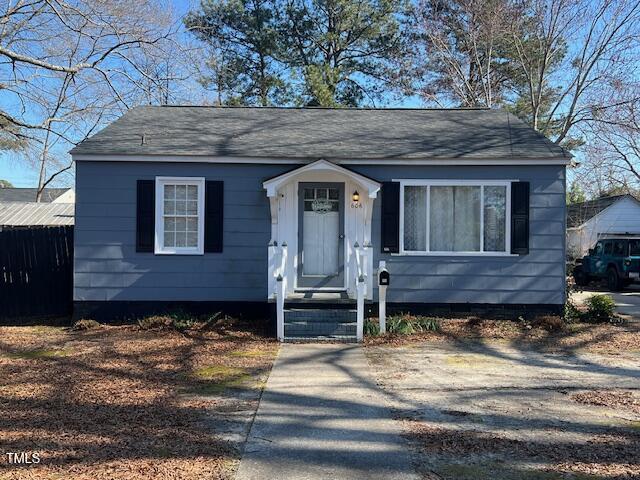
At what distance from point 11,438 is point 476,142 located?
918 cm

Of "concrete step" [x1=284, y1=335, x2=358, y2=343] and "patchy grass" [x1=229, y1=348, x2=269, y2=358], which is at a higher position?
"concrete step" [x1=284, y1=335, x2=358, y2=343]

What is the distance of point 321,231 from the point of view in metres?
10.6

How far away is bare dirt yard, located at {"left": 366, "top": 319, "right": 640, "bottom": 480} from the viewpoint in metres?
4.12

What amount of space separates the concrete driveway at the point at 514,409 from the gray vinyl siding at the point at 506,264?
195cm

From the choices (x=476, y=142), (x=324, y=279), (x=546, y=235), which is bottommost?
(x=324, y=279)

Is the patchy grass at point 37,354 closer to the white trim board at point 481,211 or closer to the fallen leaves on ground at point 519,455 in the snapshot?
the fallen leaves on ground at point 519,455

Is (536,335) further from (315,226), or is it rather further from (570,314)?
(315,226)

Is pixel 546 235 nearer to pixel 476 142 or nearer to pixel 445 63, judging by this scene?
pixel 476 142

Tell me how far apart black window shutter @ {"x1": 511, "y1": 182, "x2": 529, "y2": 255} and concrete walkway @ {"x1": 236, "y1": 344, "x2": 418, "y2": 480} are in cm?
460

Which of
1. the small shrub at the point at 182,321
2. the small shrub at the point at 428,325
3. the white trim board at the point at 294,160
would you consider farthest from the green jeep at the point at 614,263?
the small shrub at the point at 182,321

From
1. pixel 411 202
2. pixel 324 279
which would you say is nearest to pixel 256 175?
pixel 324 279

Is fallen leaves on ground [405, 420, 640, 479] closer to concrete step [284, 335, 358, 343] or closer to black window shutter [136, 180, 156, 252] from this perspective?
concrete step [284, 335, 358, 343]

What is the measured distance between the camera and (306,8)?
24.2 metres

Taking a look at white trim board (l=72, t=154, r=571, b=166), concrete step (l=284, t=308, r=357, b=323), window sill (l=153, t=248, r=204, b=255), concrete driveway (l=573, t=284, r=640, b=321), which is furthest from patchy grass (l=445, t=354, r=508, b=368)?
concrete driveway (l=573, t=284, r=640, b=321)
